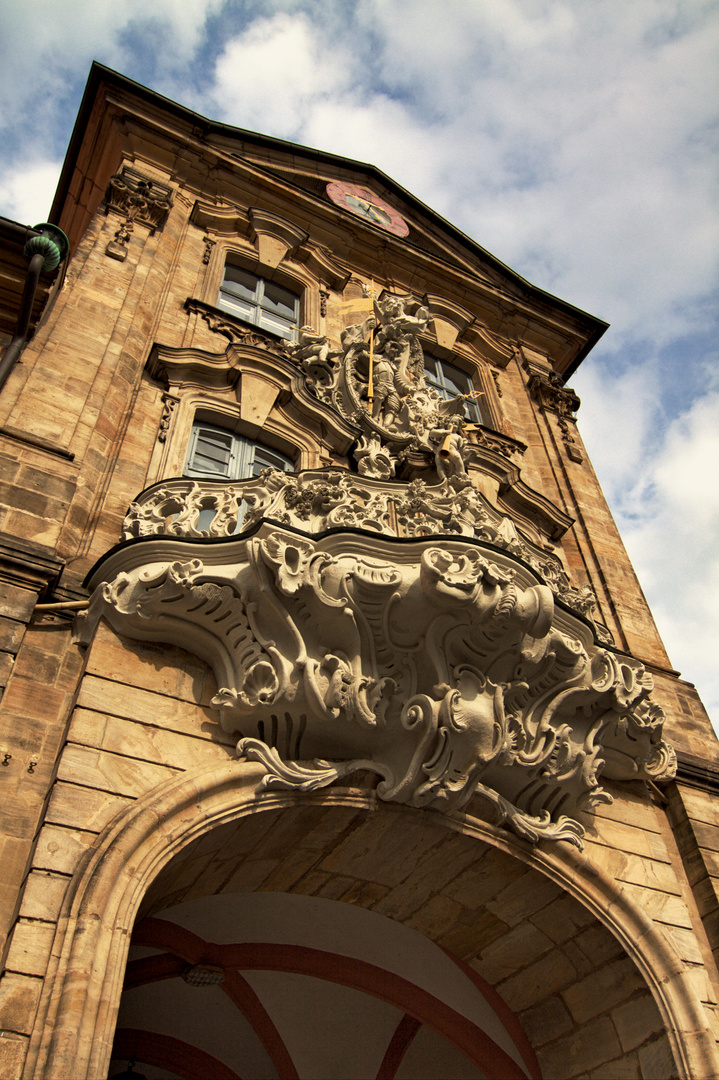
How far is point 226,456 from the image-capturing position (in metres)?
9.22

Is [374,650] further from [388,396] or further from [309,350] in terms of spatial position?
[309,350]

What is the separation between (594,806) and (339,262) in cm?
1035

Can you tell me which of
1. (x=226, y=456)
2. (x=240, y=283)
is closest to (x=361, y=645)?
(x=226, y=456)

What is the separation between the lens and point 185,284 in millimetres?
11391

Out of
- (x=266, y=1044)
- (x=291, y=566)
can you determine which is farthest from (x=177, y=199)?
(x=266, y=1044)

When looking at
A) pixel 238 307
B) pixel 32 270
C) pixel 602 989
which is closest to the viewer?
pixel 602 989

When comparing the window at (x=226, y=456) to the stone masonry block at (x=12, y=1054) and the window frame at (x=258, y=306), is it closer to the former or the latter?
the window frame at (x=258, y=306)

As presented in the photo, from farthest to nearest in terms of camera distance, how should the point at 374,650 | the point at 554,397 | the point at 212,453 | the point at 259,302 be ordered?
the point at 554,397
the point at 259,302
the point at 212,453
the point at 374,650

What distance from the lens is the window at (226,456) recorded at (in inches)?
349

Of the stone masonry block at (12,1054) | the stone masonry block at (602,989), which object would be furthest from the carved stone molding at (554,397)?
the stone masonry block at (12,1054)

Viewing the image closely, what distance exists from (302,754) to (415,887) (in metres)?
1.62

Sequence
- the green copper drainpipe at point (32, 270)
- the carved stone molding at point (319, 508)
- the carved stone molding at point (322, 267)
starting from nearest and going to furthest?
the carved stone molding at point (319, 508)
the green copper drainpipe at point (32, 270)
the carved stone molding at point (322, 267)

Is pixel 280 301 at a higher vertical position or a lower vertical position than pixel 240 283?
higher

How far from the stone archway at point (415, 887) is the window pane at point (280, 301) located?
839 cm
